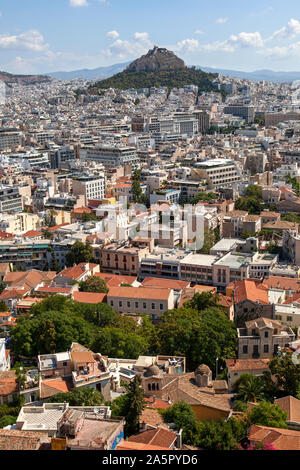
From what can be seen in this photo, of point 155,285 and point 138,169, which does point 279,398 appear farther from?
point 138,169

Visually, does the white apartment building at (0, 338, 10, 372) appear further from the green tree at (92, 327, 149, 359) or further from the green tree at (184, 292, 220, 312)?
the green tree at (184, 292, 220, 312)

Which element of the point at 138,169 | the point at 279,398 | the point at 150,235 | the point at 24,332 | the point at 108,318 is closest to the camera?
the point at 279,398

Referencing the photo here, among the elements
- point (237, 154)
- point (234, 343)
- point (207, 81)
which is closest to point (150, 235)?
point (234, 343)

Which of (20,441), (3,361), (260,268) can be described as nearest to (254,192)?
(260,268)

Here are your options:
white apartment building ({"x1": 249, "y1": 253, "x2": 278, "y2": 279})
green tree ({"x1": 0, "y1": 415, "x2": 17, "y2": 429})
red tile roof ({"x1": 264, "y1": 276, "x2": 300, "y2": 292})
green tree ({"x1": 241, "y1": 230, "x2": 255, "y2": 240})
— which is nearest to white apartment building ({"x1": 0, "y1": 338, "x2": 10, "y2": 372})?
green tree ({"x1": 0, "y1": 415, "x2": 17, "y2": 429})

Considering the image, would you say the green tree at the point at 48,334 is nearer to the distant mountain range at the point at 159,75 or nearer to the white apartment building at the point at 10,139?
the white apartment building at the point at 10,139
